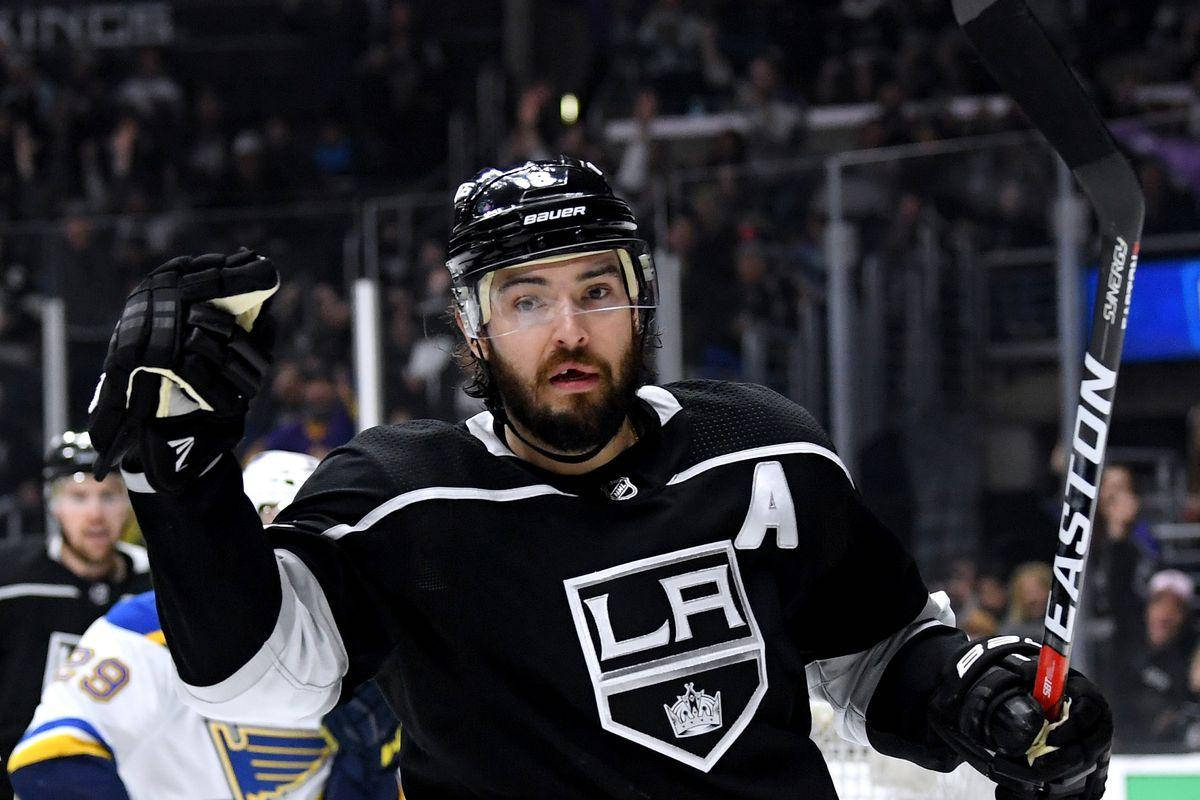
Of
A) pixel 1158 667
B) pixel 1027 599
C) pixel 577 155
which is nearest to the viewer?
pixel 1158 667

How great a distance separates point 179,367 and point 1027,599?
3.21m

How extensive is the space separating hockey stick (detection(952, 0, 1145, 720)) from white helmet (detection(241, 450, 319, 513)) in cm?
147

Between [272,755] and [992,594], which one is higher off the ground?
[272,755]

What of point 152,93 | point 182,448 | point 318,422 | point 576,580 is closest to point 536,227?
point 576,580

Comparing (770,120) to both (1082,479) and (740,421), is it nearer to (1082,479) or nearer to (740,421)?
(740,421)

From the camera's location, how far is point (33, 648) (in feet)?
12.0

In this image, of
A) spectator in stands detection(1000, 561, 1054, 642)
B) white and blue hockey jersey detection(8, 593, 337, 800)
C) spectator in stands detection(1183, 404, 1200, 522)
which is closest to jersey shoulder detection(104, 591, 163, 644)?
white and blue hockey jersey detection(8, 593, 337, 800)

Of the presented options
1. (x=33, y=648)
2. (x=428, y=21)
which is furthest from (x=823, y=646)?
(x=428, y=21)

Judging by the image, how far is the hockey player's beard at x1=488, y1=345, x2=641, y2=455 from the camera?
1.84 metres

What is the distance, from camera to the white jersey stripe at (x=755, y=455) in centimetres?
190

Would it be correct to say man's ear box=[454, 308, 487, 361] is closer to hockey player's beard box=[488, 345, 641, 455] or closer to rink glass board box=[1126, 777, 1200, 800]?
hockey player's beard box=[488, 345, 641, 455]

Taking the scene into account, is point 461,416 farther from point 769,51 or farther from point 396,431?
point 769,51

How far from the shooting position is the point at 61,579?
12.2ft

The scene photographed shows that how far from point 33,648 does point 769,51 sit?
5.37 m
